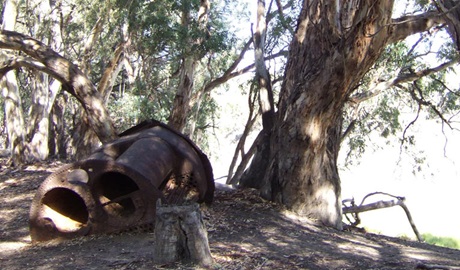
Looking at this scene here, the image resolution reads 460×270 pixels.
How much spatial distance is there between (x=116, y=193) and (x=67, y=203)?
644 millimetres

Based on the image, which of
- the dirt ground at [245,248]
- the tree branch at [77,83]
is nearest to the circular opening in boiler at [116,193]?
the dirt ground at [245,248]

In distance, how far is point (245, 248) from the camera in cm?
621

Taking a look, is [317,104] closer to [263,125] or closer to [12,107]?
[263,125]

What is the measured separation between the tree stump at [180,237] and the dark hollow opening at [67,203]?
6.11ft

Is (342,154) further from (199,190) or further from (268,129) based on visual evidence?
(199,190)

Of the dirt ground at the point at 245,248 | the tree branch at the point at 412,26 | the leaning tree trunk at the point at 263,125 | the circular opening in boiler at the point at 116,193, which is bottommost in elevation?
the dirt ground at the point at 245,248

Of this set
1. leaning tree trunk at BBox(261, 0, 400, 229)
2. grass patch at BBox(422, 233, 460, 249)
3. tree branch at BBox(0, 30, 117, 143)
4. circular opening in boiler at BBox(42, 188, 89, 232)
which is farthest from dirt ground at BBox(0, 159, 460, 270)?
grass patch at BBox(422, 233, 460, 249)

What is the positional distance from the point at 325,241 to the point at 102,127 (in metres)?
3.92

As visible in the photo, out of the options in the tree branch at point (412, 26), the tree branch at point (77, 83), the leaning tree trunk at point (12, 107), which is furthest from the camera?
the leaning tree trunk at point (12, 107)

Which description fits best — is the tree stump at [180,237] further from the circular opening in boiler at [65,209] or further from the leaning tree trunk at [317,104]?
the leaning tree trunk at [317,104]

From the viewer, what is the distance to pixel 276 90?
17969mm

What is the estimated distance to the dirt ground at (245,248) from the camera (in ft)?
18.3

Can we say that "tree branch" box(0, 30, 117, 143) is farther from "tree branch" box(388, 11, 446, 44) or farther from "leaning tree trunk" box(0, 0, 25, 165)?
"leaning tree trunk" box(0, 0, 25, 165)

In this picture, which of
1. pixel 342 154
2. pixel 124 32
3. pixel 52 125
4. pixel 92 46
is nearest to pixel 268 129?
pixel 124 32
